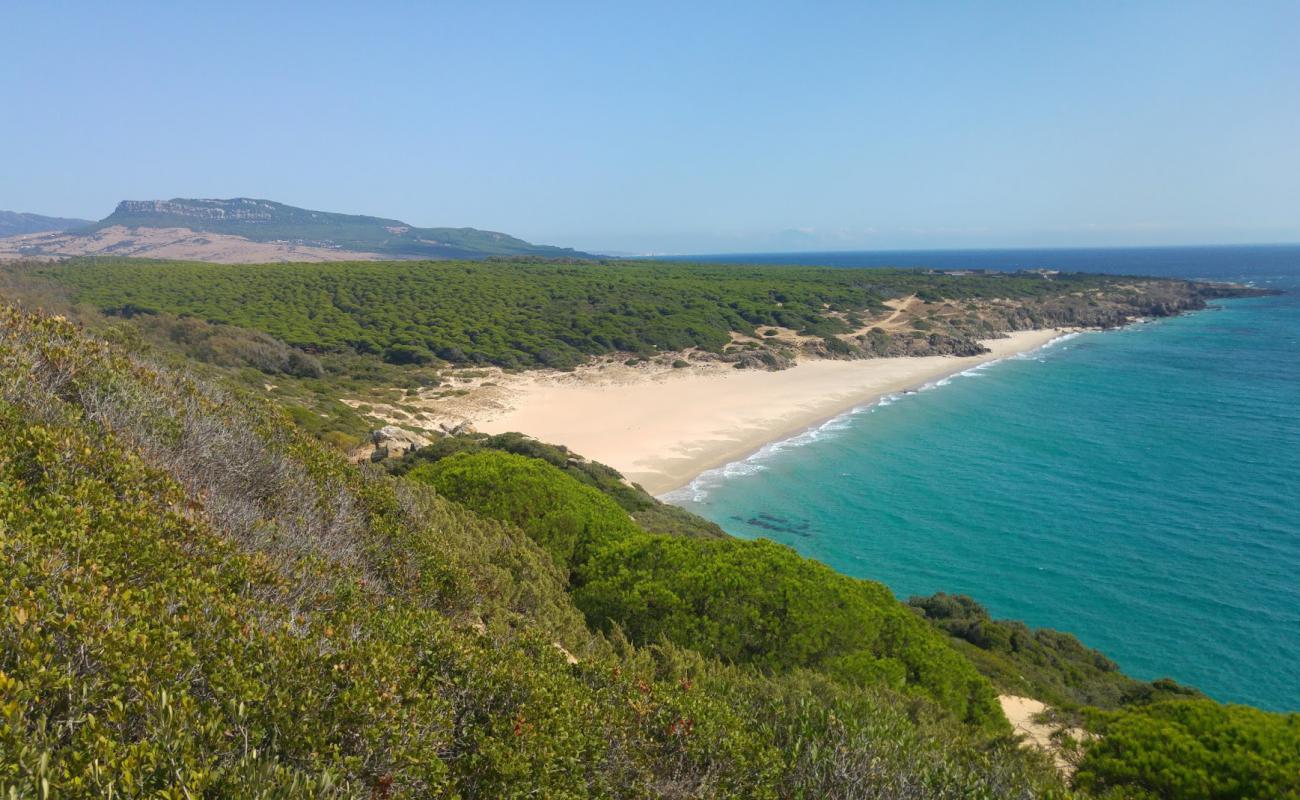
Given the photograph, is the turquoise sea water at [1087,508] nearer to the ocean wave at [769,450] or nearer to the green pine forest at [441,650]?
the ocean wave at [769,450]

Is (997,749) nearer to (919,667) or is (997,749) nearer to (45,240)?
(919,667)

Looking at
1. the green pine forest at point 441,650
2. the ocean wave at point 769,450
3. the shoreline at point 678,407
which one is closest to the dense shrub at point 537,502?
the green pine forest at point 441,650

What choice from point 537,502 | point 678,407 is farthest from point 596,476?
point 678,407

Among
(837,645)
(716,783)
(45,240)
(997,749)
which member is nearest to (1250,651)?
(837,645)

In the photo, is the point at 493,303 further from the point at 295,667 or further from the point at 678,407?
the point at 295,667

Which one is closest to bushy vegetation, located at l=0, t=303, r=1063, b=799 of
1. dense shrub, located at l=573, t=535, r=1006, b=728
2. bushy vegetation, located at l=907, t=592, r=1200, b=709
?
dense shrub, located at l=573, t=535, r=1006, b=728

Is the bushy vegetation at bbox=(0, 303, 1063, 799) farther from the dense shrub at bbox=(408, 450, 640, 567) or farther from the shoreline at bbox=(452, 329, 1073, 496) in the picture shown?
the shoreline at bbox=(452, 329, 1073, 496)
